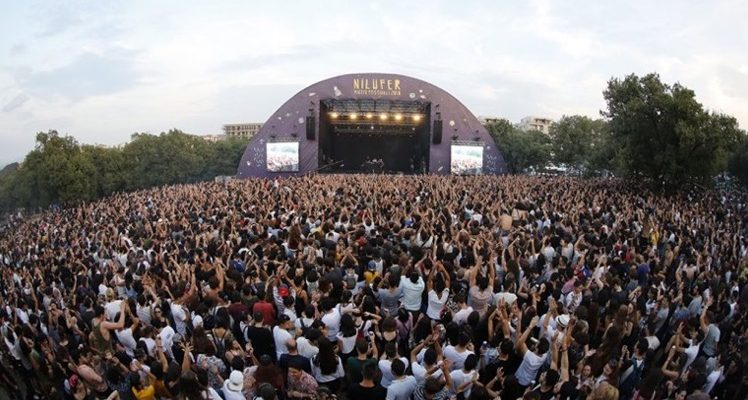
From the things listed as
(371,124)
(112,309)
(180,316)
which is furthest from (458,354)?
(371,124)

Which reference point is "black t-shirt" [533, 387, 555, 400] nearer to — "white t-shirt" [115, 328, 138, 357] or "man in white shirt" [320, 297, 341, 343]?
"man in white shirt" [320, 297, 341, 343]

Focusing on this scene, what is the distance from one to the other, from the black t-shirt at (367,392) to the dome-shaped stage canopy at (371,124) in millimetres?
25776

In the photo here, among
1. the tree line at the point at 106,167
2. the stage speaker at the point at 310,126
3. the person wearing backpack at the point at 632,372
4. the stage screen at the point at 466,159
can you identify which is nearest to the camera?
the person wearing backpack at the point at 632,372

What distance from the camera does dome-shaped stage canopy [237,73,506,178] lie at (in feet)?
96.5

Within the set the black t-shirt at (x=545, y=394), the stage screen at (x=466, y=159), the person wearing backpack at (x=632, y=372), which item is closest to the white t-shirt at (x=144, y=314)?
the black t-shirt at (x=545, y=394)

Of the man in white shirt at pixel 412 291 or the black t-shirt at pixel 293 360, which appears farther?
the man in white shirt at pixel 412 291

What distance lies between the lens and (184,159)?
41438 mm

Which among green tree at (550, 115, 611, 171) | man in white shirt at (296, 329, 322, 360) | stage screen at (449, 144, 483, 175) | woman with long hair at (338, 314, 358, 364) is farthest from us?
green tree at (550, 115, 611, 171)

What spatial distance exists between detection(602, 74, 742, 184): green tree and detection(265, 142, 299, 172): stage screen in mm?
16591

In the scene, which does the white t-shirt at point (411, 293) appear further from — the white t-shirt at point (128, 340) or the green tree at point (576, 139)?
the green tree at point (576, 139)

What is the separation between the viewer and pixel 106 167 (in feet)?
126

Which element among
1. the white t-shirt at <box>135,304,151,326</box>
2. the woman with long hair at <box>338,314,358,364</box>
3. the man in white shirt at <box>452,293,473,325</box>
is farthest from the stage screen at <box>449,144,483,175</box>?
the woman with long hair at <box>338,314,358,364</box>

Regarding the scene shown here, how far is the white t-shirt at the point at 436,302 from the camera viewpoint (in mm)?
A: 5453

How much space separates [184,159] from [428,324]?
40.0 m
